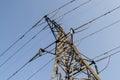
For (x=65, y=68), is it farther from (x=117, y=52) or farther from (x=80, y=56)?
(x=117, y=52)

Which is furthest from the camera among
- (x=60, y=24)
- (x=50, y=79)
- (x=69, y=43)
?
(x=60, y=24)

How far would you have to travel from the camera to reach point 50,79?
12984mm

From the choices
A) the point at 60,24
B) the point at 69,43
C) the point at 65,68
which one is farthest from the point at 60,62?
the point at 60,24

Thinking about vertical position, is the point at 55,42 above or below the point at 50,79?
above

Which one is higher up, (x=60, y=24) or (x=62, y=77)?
(x=60, y=24)

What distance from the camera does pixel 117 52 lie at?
573 inches

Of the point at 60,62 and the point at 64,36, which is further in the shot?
the point at 64,36

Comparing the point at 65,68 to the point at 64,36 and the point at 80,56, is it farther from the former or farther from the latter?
the point at 64,36

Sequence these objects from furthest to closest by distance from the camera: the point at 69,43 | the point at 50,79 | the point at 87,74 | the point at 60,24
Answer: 1. the point at 60,24
2. the point at 69,43
3. the point at 87,74
4. the point at 50,79

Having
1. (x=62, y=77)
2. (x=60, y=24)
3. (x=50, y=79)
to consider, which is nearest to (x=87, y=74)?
(x=62, y=77)

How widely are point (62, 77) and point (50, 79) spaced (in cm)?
98

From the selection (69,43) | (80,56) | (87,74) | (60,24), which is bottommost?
(87,74)

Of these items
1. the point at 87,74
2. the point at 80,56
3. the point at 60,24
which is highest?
the point at 60,24

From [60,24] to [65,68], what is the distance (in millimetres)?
3534
